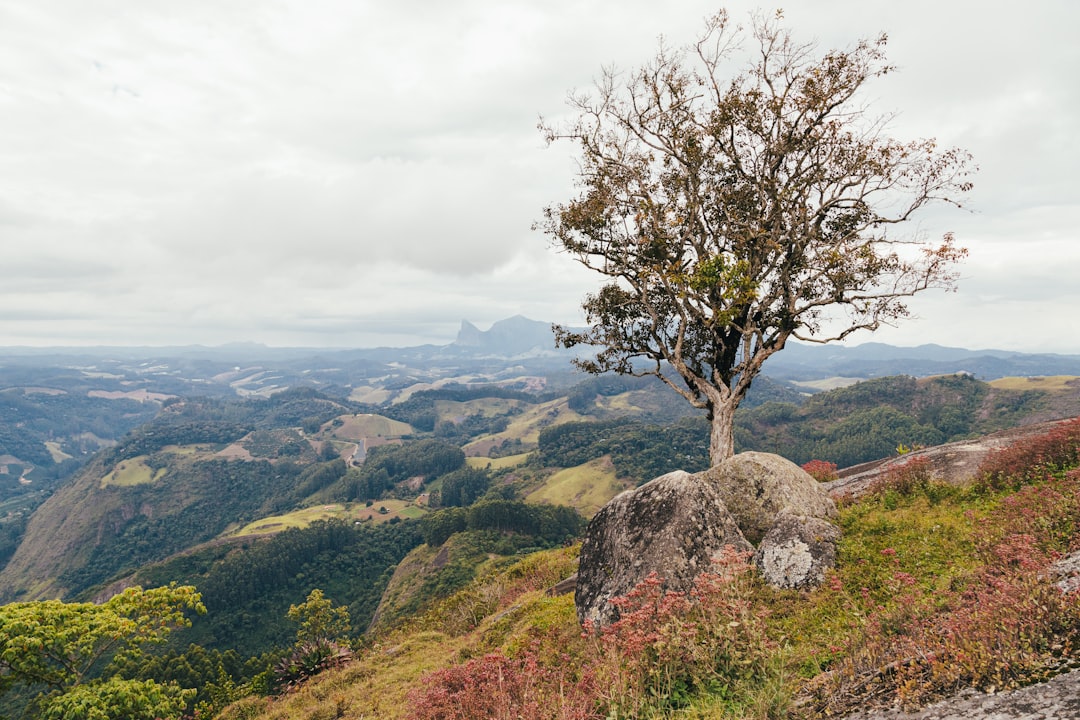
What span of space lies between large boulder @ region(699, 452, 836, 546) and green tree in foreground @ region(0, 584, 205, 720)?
18143 millimetres

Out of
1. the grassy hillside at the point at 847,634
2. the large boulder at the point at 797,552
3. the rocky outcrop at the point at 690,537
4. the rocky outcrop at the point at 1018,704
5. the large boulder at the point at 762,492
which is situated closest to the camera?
the rocky outcrop at the point at 1018,704

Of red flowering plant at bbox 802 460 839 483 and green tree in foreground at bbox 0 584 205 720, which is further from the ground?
red flowering plant at bbox 802 460 839 483

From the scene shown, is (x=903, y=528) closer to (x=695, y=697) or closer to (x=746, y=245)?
(x=695, y=697)

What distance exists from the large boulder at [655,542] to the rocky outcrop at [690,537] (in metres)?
0.02

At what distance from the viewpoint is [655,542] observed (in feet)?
38.6

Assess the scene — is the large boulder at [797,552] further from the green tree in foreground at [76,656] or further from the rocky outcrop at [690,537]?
the green tree in foreground at [76,656]

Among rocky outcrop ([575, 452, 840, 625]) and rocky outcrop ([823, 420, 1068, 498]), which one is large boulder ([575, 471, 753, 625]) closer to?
rocky outcrop ([575, 452, 840, 625])

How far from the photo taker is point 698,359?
20688 mm

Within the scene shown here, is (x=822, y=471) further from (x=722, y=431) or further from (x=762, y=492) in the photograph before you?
(x=762, y=492)

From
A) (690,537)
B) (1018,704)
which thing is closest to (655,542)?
(690,537)

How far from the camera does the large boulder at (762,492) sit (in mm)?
14289

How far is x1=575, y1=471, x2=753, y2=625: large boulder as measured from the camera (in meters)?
11.3

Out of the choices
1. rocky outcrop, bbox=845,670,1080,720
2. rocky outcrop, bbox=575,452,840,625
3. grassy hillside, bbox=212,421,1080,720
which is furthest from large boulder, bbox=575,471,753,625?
rocky outcrop, bbox=845,670,1080,720

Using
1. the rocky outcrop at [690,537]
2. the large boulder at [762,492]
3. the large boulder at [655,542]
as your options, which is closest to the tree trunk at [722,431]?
the large boulder at [762,492]
